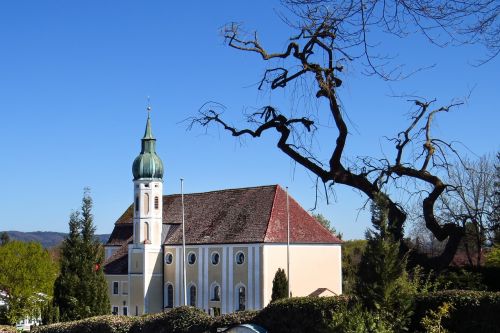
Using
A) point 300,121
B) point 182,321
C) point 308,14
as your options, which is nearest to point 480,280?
point 182,321

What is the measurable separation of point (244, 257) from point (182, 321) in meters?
36.1

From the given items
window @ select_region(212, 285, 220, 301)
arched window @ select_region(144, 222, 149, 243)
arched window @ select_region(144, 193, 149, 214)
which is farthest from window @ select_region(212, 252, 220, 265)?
arched window @ select_region(144, 193, 149, 214)

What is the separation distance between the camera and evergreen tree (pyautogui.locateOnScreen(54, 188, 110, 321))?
37.7 metres

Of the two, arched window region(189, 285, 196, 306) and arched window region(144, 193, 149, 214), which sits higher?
arched window region(144, 193, 149, 214)

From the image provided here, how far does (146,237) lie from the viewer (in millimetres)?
66875

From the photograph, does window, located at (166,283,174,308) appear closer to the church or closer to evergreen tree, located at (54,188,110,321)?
the church

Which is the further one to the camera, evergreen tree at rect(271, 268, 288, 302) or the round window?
the round window

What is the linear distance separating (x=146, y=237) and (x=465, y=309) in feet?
173

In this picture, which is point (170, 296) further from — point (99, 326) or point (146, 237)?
point (99, 326)

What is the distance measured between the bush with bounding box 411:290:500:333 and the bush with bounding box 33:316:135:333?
1216 centimetres

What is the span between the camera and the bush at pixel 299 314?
18894 millimetres

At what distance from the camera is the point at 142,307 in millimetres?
64750

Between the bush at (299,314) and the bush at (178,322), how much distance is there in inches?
92.9

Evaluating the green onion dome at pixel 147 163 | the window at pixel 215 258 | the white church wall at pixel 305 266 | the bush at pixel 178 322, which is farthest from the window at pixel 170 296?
Answer: the bush at pixel 178 322
